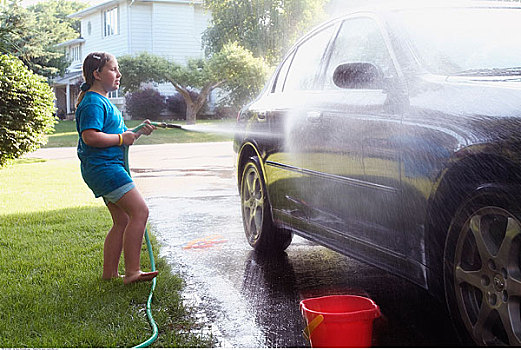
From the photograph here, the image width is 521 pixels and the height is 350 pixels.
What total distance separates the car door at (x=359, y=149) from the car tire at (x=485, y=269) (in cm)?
46

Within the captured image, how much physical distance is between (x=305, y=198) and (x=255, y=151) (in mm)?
1149

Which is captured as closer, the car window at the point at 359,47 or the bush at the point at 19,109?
the car window at the point at 359,47

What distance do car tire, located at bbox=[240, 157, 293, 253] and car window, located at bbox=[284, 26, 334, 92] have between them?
0.72 meters

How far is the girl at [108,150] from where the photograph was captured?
15.4 ft

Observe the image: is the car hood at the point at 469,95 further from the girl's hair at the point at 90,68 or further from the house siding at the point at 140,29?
the house siding at the point at 140,29

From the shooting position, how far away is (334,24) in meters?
5.03

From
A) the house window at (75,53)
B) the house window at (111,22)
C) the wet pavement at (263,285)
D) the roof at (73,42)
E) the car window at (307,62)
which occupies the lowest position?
the wet pavement at (263,285)

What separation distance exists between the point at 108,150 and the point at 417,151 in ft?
7.07

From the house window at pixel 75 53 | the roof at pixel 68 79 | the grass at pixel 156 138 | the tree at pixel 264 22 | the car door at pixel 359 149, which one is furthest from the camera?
the house window at pixel 75 53

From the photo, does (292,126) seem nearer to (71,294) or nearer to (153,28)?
(71,294)

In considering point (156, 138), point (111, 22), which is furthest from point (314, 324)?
point (111, 22)

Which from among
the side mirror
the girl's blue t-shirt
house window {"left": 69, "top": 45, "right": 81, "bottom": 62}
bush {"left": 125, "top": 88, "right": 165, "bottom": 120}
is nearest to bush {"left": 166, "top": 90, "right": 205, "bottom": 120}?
bush {"left": 125, "top": 88, "right": 165, "bottom": 120}

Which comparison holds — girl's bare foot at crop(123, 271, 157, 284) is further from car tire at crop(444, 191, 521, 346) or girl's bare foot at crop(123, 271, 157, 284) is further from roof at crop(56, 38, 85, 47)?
roof at crop(56, 38, 85, 47)

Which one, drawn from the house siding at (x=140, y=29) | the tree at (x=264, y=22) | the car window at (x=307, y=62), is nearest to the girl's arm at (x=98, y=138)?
the car window at (x=307, y=62)
